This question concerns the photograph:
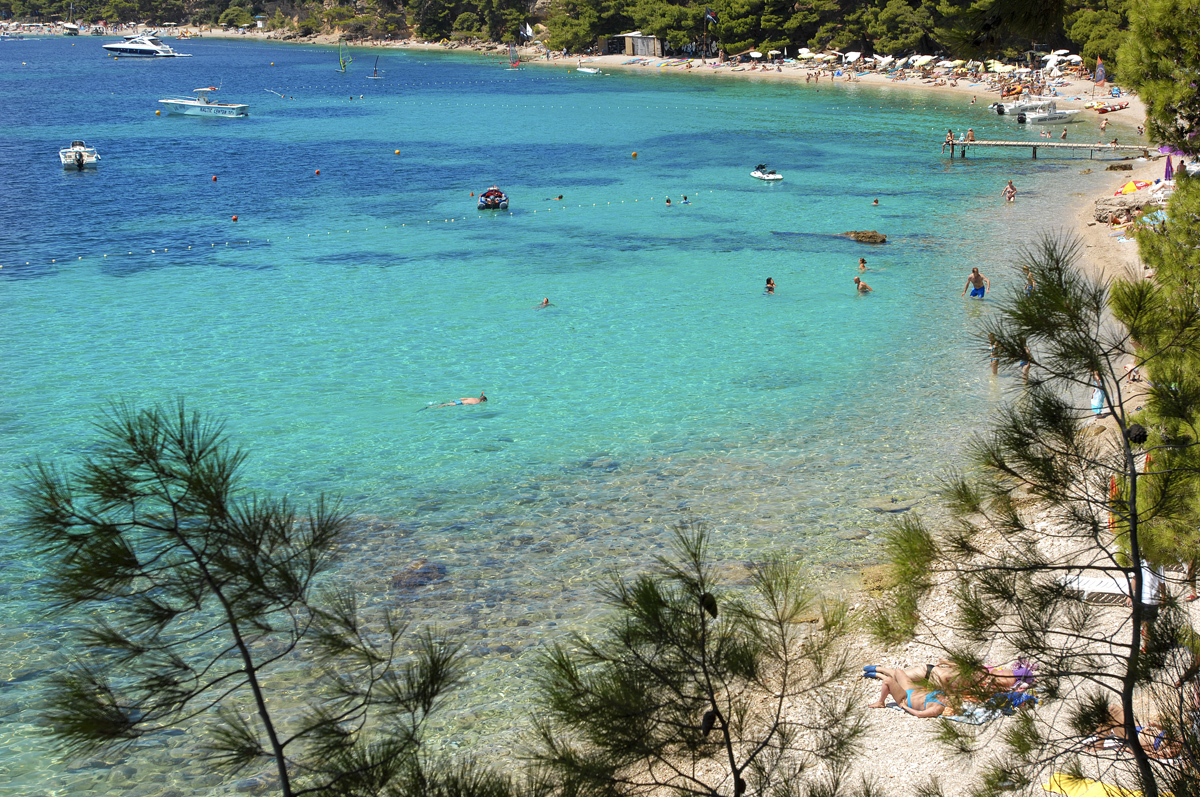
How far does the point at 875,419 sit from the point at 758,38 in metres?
95.6

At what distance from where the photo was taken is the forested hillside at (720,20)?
836 cm

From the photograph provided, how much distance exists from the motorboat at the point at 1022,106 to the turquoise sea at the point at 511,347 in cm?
407

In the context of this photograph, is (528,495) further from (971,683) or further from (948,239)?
(948,239)

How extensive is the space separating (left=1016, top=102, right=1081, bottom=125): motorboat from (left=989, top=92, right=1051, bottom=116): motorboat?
363mm

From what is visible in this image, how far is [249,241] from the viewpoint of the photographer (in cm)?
3778

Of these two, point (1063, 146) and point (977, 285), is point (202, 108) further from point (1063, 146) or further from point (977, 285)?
point (977, 285)

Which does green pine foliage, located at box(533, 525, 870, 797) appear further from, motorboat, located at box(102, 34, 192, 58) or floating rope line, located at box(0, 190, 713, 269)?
motorboat, located at box(102, 34, 192, 58)

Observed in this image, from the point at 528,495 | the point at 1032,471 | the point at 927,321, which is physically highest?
the point at 1032,471

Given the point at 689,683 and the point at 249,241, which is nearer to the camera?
the point at 689,683

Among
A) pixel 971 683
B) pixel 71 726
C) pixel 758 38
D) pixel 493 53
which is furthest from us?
pixel 493 53

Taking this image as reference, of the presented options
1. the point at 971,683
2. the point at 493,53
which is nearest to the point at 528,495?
the point at 971,683

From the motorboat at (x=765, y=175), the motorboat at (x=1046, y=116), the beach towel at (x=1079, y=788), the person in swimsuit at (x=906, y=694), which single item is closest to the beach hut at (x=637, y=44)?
the motorboat at (x=1046, y=116)

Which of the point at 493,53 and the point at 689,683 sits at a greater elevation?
the point at 493,53

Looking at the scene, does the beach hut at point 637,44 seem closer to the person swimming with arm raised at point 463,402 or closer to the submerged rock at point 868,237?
the submerged rock at point 868,237
